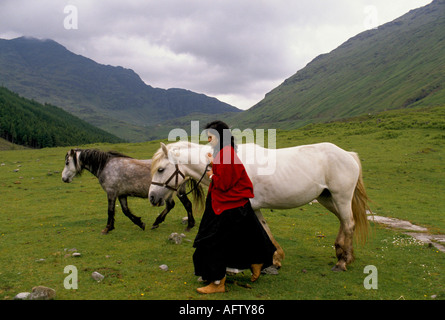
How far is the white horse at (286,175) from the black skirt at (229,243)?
2.19ft

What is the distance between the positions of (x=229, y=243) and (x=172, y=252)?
2.93m

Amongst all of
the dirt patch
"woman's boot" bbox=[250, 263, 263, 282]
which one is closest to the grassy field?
"woman's boot" bbox=[250, 263, 263, 282]

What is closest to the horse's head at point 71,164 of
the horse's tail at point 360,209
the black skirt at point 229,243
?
the black skirt at point 229,243

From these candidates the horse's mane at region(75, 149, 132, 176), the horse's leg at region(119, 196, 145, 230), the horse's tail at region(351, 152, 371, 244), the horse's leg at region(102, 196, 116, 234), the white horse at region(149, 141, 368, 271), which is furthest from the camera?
the horse's mane at region(75, 149, 132, 176)

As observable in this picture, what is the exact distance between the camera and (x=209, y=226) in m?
6.24

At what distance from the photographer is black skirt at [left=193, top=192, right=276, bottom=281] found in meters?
6.12

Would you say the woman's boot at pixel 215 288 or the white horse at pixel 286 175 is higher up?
the white horse at pixel 286 175

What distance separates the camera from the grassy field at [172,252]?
6199 millimetres

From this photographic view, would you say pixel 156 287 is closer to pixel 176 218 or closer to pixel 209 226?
pixel 209 226

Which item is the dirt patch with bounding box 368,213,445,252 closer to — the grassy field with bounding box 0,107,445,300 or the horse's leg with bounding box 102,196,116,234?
the grassy field with bounding box 0,107,445,300

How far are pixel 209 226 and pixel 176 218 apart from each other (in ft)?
22.6

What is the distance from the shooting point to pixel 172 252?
28.3 feet

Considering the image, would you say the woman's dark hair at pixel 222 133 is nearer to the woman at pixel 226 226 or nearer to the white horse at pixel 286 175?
the woman at pixel 226 226
